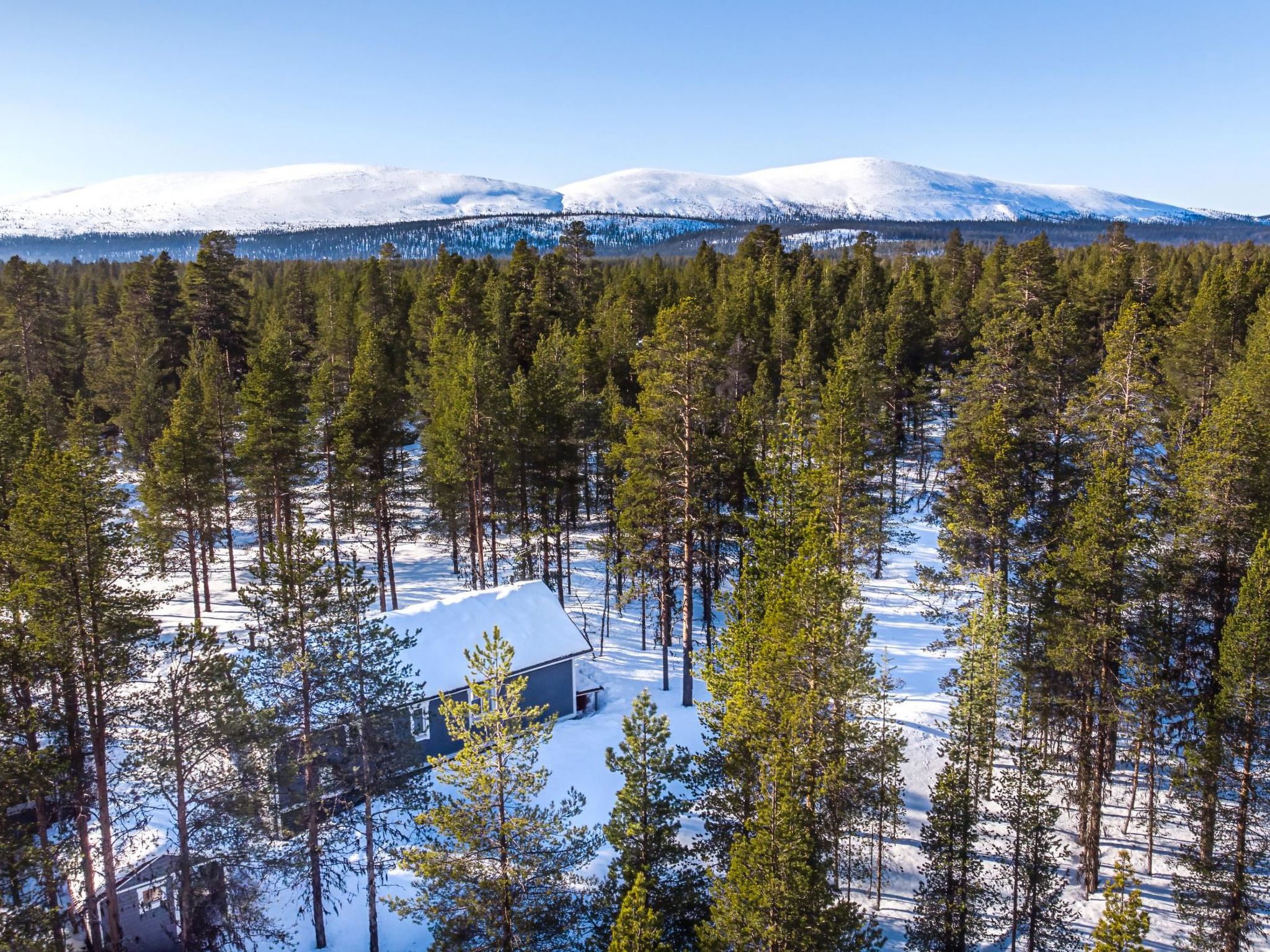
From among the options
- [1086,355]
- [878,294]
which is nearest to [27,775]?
[1086,355]

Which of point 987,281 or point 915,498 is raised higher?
point 987,281

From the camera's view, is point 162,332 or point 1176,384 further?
point 162,332

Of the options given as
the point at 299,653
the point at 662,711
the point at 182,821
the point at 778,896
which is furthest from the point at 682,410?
the point at 182,821

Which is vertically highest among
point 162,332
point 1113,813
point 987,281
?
point 987,281

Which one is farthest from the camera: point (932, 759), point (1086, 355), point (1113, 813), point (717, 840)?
point (1086, 355)

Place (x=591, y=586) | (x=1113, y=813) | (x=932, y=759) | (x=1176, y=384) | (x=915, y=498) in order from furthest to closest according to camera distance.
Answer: (x=915, y=498)
(x=591, y=586)
(x=1176, y=384)
(x=932, y=759)
(x=1113, y=813)

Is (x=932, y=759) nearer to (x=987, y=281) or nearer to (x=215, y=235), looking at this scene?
(x=987, y=281)
